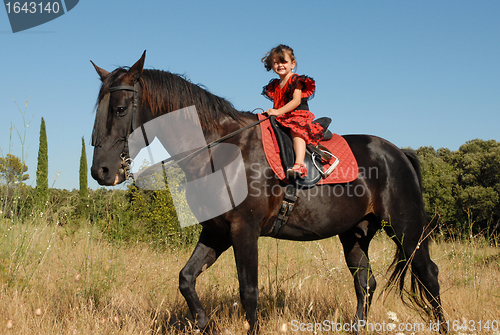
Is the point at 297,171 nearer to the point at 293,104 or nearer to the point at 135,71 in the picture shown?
the point at 293,104

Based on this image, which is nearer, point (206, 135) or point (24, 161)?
point (206, 135)

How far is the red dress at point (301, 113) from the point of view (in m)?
3.27

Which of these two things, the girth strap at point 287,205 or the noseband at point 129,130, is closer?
the noseband at point 129,130

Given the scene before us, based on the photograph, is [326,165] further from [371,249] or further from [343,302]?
[371,249]

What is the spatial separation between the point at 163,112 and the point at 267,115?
1035 mm

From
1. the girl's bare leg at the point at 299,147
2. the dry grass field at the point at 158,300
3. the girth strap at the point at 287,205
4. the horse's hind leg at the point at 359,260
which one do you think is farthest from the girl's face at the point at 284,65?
the dry grass field at the point at 158,300

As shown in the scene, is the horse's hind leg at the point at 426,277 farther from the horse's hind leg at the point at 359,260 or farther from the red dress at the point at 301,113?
the red dress at the point at 301,113

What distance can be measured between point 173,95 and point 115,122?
552mm

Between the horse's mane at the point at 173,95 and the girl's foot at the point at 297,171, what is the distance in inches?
31.2

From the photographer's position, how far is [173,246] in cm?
781

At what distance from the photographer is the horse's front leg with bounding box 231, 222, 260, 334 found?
115 inches

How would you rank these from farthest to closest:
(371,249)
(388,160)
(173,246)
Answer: (371,249) < (173,246) < (388,160)

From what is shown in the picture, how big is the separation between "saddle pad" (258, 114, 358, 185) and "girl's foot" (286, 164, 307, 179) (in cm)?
7

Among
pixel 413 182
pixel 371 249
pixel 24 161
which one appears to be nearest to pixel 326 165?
pixel 413 182
